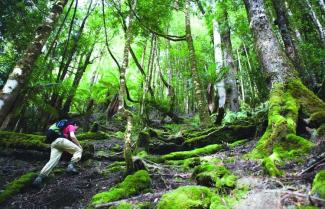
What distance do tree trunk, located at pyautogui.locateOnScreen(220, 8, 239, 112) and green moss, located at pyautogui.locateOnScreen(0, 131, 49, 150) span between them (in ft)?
25.2

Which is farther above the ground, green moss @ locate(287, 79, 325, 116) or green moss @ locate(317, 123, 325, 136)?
green moss @ locate(287, 79, 325, 116)

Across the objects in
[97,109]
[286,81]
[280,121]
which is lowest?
[280,121]

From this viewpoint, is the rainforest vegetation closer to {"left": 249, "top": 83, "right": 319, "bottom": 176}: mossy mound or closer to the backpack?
{"left": 249, "top": 83, "right": 319, "bottom": 176}: mossy mound

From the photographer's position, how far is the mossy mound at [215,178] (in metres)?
4.11

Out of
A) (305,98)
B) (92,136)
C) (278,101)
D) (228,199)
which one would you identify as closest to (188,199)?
(228,199)

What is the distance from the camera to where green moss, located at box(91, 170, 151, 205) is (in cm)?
449

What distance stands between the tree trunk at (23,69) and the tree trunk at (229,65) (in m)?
8.57

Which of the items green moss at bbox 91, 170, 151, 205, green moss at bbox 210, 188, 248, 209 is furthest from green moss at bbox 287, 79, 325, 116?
green moss at bbox 91, 170, 151, 205

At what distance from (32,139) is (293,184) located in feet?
24.5

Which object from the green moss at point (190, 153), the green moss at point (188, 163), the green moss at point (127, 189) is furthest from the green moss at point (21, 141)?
the green moss at point (127, 189)

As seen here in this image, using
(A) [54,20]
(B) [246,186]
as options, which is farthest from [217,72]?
(B) [246,186]

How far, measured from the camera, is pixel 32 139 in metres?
8.62

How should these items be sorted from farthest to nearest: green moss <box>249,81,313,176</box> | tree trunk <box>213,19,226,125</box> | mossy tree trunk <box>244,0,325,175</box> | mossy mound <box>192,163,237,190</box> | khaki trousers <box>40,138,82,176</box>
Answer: tree trunk <box>213,19,226,125</box> → khaki trousers <box>40,138,82,176</box> → mossy tree trunk <box>244,0,325,175</box> → green moss <box>249,81,313,176</box> → mossy mound <box>192,163,237,190</box>

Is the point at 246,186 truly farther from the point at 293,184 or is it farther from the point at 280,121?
the point at 280,121
